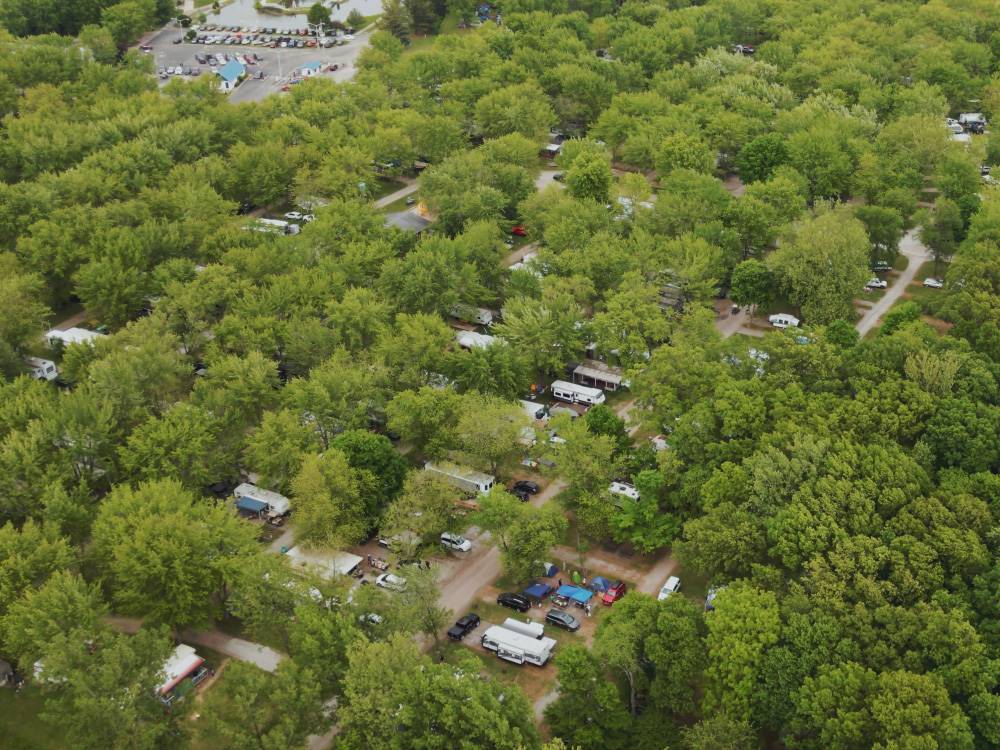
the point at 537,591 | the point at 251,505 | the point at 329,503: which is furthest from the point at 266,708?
the point at 251,505

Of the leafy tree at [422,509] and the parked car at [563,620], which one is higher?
the leafy tree at [422,509]

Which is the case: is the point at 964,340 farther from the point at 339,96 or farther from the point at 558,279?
the point at 339,96

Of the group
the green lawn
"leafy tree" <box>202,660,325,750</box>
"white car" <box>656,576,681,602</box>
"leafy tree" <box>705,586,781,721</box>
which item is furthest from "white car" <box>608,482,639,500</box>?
the green lawn

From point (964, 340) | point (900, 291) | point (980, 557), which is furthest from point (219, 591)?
point (900, 291)

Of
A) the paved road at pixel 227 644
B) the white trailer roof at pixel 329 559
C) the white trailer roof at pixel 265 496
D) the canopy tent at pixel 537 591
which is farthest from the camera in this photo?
the white trailer roof at pixel 265 496

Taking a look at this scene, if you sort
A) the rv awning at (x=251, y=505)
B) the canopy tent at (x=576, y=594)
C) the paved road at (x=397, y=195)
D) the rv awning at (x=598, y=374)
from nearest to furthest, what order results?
the canopy tent at (x=576, y=594), the rv awning at (x=251, y=505), the rv awning at (x=598, y=374), the paved road at (x=397, y=195)

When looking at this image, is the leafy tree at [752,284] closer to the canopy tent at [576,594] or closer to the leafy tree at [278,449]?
the canopy tent at [576,594]

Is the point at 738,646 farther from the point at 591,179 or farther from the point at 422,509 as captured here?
the point at 591,179

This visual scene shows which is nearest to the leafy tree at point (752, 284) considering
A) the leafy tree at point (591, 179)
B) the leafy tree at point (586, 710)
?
the leafy tree at point (591, 179)
